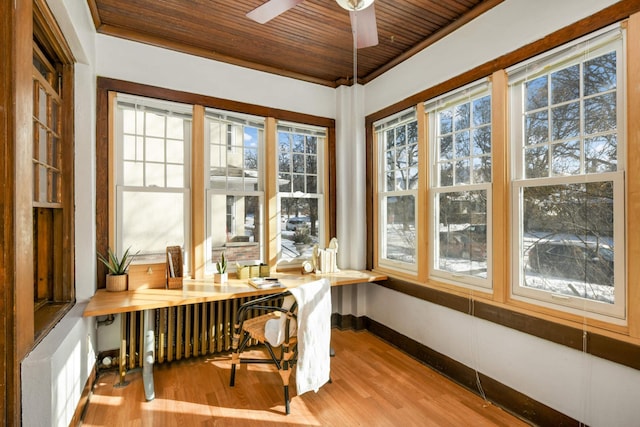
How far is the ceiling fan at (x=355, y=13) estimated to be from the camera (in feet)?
6.23

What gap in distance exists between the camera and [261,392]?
100 inches

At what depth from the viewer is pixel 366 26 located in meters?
2.12

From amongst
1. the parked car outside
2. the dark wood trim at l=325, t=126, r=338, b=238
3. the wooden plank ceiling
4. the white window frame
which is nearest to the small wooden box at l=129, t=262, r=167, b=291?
the white window frame

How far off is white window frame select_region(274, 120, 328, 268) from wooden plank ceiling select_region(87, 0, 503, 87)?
2.13ft

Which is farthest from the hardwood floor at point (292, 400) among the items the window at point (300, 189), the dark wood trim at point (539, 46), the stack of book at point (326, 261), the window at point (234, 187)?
the dark wood trim at point (539, 46)

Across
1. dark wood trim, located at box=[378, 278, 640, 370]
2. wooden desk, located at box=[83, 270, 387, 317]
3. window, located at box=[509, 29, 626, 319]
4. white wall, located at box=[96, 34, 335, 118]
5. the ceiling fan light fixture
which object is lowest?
dark wood trim, located at box=[378, 278, 640, 370]

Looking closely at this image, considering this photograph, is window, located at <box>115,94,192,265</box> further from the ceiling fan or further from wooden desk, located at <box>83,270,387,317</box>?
the ceiling fan

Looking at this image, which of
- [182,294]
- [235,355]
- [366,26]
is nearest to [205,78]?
[366,26]

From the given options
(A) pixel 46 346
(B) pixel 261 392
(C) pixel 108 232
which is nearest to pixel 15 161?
(A) pixel 46 346

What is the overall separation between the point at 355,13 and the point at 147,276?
104 inches

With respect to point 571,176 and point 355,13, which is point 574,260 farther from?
point 355,13

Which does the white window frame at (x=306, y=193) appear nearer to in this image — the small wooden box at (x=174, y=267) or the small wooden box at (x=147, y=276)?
the small wooden box at (x=174, y=267)

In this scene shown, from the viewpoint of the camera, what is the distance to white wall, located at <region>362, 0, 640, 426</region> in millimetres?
1855

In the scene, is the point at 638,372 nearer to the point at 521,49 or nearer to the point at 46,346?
the point at 521,49
